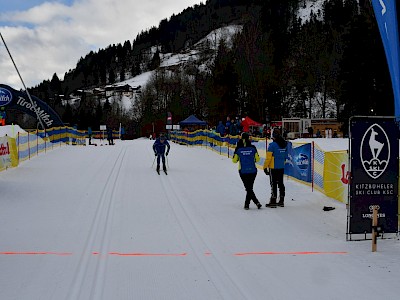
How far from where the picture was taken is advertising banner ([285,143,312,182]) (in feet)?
43.1

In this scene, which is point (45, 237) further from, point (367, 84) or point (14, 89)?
point (367, 84)

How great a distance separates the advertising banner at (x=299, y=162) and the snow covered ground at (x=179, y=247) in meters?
0.38

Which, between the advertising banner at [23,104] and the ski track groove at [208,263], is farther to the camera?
the advertising banner at [23,104]

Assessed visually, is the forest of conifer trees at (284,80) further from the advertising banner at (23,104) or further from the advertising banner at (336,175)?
the advertising banner at (336,175)

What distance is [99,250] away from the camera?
279 inches

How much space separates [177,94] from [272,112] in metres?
26.1

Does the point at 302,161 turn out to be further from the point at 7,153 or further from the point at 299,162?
the point at 7,153

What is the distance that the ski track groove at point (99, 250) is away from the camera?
17.5 feet

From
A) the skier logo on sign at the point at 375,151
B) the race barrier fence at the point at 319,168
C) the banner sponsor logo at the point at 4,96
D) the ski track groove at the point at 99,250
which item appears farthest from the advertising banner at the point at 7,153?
the banner sponsor logo at the point at 4,96

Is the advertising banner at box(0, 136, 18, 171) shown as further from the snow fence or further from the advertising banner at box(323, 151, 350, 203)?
the advertising banner at box(323, 151, 350, 203)

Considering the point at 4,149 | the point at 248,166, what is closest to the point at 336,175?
the point at 248,166

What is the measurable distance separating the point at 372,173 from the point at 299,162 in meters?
6.37

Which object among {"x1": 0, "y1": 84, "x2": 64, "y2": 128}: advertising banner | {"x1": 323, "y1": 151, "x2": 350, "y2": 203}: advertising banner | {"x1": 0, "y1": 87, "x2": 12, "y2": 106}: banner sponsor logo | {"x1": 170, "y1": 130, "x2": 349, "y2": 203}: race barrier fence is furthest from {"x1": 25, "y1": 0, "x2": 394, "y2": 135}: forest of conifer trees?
{"x1": 0, "y1": 87, "x2": 12, "y2": 106}: banner sponsor logo

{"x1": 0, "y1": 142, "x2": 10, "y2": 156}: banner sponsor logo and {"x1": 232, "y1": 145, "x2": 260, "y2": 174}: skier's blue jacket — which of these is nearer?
{"x1": 232, "y1": 145, "x2": 260, "y2": 174}: skier's blue jacket
